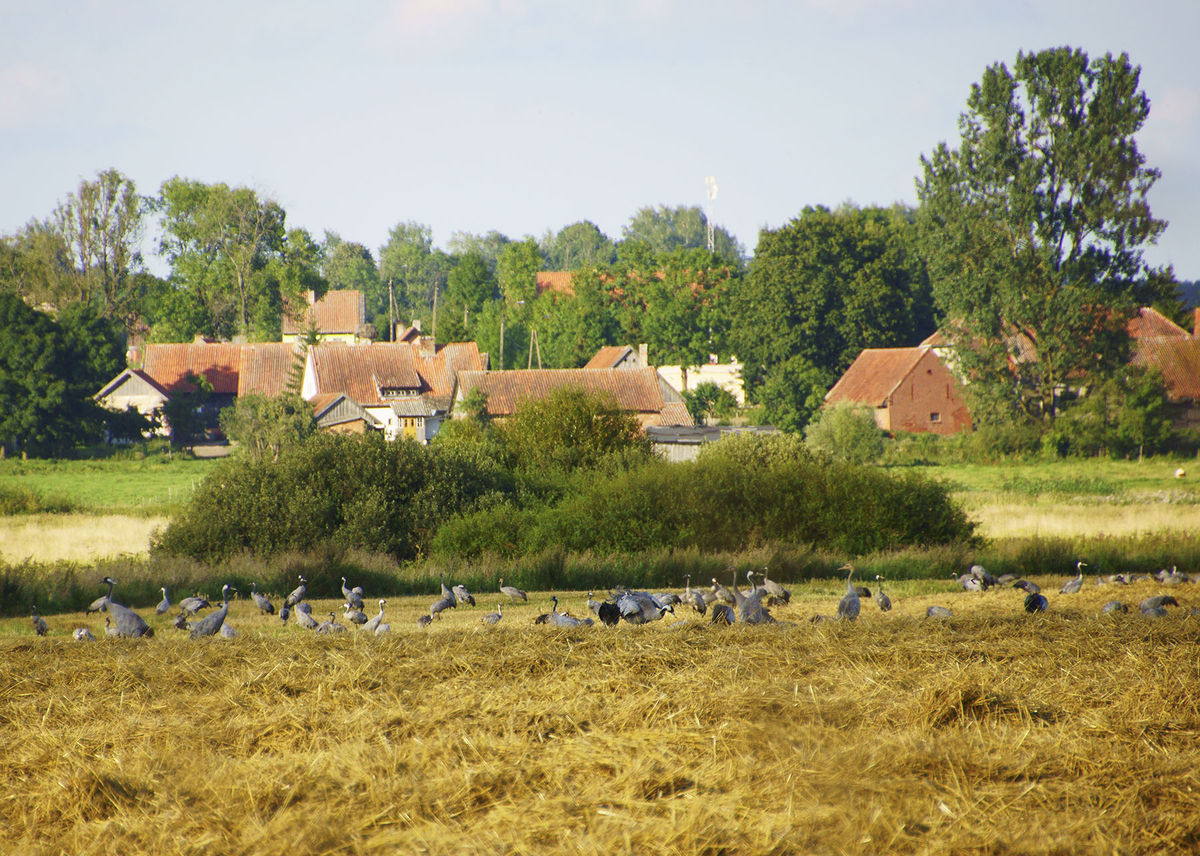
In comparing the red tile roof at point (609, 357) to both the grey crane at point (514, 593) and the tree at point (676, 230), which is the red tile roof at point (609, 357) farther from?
the tree at point (676, 230)

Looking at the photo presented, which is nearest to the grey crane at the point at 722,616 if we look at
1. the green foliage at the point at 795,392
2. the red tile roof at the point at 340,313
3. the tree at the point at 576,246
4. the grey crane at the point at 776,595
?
the grey crane at the point at 776,595

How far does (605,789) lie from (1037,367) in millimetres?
52510

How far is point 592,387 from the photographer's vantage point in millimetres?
57125

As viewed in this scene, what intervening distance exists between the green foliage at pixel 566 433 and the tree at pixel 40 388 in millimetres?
33738

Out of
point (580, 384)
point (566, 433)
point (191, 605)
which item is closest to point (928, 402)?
point (580, 384)

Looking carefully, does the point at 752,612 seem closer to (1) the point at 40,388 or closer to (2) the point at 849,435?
(2) the point at 849,435

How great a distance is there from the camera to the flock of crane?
12.6 m

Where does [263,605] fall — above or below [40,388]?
below

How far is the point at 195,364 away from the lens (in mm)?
71125

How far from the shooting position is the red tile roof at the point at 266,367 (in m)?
69.8

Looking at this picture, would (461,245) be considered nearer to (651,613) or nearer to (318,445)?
(318,445)

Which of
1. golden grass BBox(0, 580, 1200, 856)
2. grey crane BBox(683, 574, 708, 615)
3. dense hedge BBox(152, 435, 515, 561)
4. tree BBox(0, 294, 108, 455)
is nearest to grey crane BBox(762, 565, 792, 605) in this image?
grey crane BBox(683, 574, 708, 615)

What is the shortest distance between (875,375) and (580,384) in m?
→ 19.5

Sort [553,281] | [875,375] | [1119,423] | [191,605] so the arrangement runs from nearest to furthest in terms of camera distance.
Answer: [191,605] → [1119,423] → [875,375] → [553,281]
